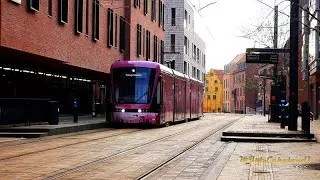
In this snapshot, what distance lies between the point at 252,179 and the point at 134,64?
1848 cm

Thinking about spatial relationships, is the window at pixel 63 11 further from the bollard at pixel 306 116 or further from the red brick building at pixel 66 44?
the bollard at pixel 306 116

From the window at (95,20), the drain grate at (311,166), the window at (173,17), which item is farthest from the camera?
the window at (173,17)

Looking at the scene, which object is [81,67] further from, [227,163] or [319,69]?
[227,163]

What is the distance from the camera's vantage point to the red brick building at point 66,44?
970 inches

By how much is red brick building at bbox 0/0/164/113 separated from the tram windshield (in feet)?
5.74

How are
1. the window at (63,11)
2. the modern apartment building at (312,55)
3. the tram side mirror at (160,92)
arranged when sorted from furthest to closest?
the modern apartment building at (312,55), the window at (63,11), the tram side mirror at (160,92)

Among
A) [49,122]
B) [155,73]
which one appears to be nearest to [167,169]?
[49,122]

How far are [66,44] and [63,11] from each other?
179cm

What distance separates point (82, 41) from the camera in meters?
33.5

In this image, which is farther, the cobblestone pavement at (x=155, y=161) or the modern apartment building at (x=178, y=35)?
the modern apartment building at (x=178, y=35)

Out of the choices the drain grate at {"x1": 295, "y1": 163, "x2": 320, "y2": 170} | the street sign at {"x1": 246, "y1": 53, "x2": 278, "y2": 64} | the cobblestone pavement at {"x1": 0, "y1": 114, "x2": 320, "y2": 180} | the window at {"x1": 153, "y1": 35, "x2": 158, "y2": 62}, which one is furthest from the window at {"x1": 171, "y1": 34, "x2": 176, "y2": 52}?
the drain grate at {"x1": 295, "y1": 163, "x2": 320, "y2": 170}

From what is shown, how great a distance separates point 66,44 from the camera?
100ft

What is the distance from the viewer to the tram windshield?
2745cm

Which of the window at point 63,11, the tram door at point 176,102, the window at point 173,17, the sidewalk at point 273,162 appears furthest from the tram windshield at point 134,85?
the window at point 173,17
